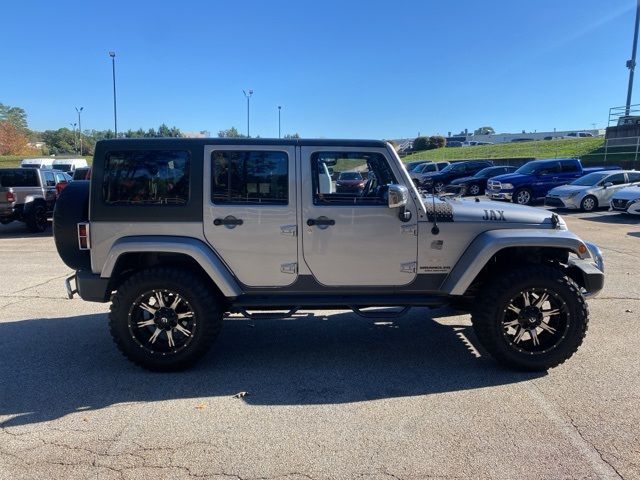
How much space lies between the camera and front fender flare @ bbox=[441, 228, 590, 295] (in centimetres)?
400

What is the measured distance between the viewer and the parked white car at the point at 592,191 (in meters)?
17.3

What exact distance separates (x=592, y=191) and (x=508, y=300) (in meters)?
15.8

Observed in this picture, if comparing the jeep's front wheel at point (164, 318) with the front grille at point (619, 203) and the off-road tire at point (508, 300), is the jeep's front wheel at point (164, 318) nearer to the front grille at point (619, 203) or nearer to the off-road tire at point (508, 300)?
the off-road tire at point (508, 300)

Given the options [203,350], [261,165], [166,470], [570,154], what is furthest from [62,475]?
[570,154]

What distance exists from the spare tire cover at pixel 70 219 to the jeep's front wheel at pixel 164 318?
1.96 ft

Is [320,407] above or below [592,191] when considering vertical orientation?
below

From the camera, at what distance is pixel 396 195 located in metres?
3.89

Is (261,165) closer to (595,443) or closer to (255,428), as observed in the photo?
(255,428)

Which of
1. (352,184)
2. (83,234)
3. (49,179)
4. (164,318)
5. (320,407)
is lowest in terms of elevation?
(320,407)

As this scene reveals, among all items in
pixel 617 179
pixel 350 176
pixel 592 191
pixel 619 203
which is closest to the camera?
pixel 350 176

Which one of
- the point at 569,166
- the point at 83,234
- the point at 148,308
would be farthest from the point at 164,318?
the point at 569,166

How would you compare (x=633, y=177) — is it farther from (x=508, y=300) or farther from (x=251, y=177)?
(x=251, y=177)

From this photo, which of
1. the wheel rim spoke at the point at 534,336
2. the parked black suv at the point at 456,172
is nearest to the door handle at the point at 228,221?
the wheel rim spoke at the point at 534,336

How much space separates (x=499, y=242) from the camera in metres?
3.99
